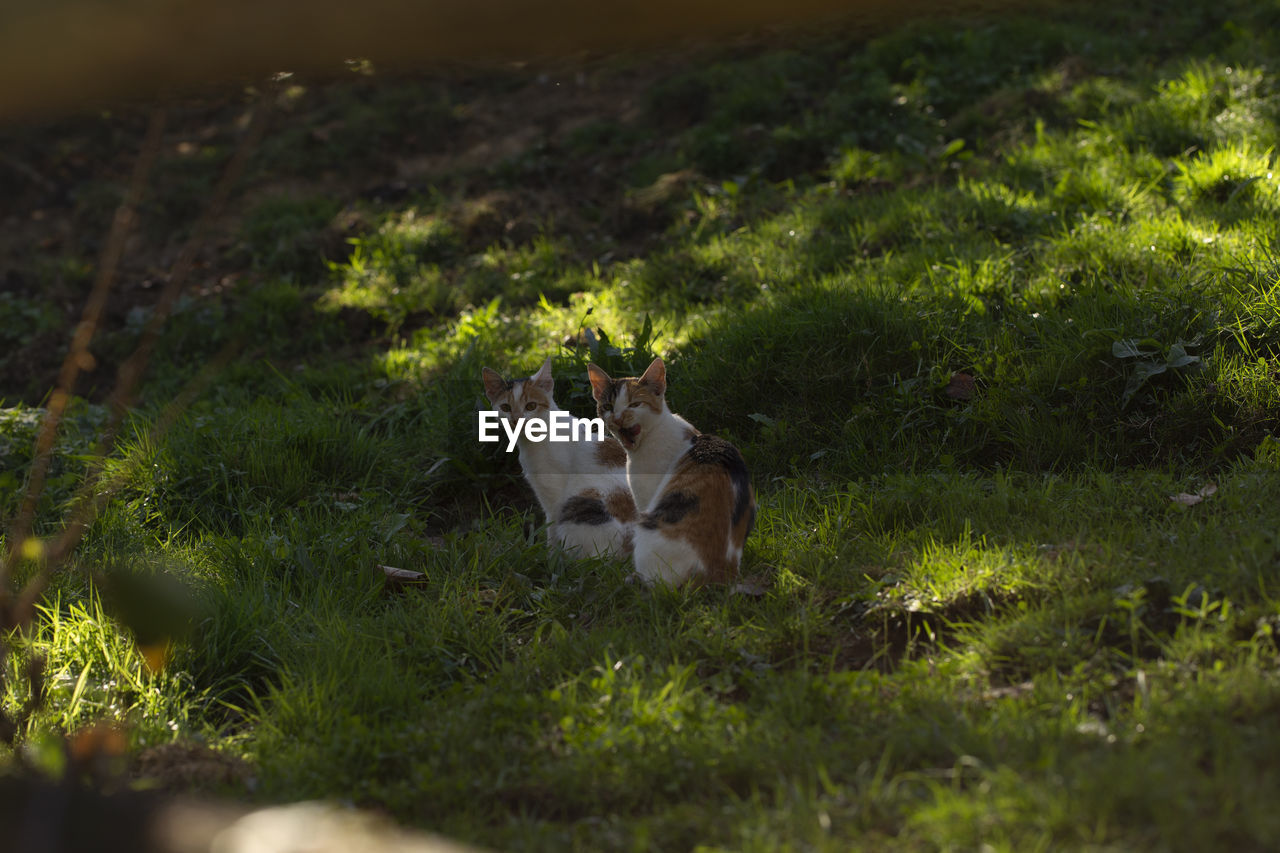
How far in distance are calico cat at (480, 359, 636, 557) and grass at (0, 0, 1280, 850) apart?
9.0 inches

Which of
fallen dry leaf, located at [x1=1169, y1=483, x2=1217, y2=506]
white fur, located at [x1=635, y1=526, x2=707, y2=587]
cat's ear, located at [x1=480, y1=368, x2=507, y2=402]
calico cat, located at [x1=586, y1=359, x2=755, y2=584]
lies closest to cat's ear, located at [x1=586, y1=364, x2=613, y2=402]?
calico cat, located at [x1=586, y1=359, x2=755, y2=584]

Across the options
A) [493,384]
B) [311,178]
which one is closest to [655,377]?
[493,384]

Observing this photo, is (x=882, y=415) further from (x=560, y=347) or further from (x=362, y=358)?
(x=362, y=358)

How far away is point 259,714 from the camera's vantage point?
3.04 meters

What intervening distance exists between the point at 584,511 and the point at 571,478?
26 cm

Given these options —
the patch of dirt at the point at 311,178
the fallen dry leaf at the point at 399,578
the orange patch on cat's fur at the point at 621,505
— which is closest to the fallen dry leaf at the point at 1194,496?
the orange patch on cat's fur at the point at 621,505

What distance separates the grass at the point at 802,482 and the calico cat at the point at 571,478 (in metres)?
0.23

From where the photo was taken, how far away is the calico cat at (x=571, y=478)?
13.2 ft

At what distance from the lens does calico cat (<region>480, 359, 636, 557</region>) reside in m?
4.04

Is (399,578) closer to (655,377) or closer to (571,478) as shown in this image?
(571,478)
